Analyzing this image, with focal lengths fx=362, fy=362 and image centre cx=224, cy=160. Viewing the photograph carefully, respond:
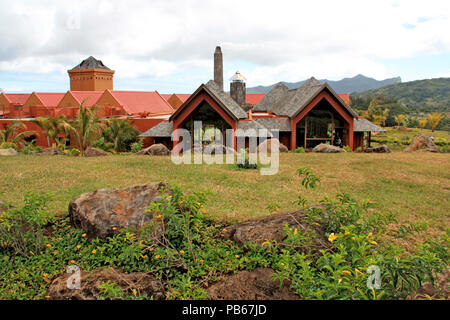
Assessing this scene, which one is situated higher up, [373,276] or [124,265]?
[373,276]

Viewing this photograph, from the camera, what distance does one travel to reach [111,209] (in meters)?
6.18

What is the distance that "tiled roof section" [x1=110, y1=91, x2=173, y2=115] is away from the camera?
109ft

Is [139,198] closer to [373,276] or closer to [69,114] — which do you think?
[373,276]

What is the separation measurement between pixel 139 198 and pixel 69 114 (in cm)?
2669

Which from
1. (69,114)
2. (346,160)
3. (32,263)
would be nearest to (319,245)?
(32,263)

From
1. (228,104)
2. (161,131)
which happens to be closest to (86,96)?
(161,131)

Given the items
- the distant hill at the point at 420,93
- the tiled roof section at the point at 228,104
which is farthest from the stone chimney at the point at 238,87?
the distant hill at the point at 420,93

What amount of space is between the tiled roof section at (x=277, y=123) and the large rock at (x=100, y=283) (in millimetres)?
17526

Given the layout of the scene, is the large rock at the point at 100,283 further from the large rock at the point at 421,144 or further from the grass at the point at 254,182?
the large rock at the point at 421,144

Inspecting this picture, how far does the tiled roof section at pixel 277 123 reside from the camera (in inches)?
844

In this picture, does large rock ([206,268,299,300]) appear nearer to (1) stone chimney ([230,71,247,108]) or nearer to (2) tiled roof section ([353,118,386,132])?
(2) tiled roof section ([353,118,386,132])

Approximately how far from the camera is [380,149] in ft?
66.0

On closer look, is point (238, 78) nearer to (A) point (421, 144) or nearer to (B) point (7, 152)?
(A) point (421, 144)
